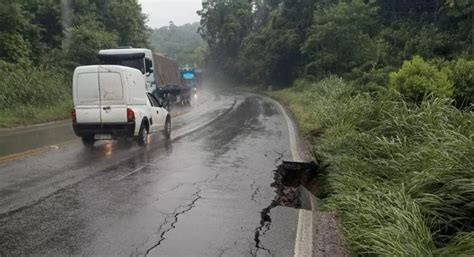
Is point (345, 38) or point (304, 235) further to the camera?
point (345, 38)

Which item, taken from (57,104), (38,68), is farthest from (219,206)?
(38,68)

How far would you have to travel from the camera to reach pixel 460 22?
33.8 metres

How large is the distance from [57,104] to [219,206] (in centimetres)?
1964

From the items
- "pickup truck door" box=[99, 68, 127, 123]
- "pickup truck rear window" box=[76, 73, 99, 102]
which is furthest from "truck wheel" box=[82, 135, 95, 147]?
"pickup truck rear window" box=[76, 73, 99, 102]

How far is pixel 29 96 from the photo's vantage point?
22.5 meters

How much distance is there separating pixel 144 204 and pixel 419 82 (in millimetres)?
9956

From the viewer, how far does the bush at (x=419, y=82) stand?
44.7 feet

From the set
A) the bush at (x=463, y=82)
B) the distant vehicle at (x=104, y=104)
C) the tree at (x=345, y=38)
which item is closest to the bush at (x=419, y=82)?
the bush at (x=463, y=82)

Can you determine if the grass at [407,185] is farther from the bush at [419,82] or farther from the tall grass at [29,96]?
the tall grass at [29,96]

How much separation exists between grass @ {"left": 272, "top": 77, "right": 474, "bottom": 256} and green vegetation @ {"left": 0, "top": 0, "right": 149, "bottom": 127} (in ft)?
49.0

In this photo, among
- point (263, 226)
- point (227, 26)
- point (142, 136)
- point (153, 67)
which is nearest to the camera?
point (263, 226)

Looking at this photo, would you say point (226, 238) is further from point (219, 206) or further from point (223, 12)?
point (223, 12)

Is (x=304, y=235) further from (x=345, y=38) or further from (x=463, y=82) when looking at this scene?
(x=345, y=38)

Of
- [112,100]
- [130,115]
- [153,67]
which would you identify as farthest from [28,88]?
[130,115]
